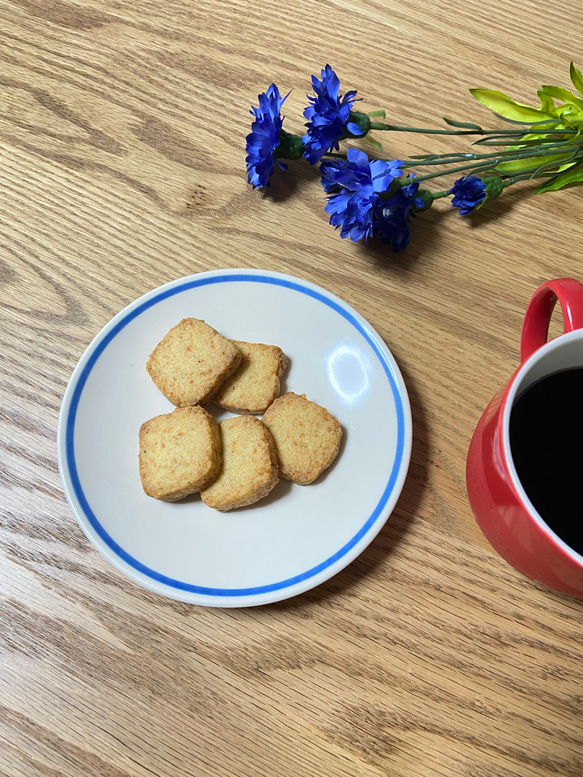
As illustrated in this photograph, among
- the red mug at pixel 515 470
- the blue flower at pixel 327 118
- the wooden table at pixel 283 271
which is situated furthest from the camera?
the blue flower at pixel 327 118

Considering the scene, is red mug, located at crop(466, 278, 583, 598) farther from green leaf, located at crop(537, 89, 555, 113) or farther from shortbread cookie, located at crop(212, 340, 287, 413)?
green leaf, located at crop(537, 89, 555, 113)

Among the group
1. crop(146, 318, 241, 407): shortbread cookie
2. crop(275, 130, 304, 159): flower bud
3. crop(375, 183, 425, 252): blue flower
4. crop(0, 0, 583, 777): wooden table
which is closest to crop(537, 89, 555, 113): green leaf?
crop(0, 0, 583, 777): wooden table


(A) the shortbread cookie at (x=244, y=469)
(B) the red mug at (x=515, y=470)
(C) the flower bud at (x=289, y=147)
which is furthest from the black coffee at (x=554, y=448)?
(C) the flower bud at (x=289, y=147)

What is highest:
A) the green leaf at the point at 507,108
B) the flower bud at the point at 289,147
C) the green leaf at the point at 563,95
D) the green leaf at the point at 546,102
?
the green leaf at the point at 563,95

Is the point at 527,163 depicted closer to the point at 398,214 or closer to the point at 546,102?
the point at 546,102

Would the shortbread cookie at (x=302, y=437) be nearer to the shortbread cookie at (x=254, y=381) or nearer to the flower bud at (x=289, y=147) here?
the shortbread cookie at (x=254, y=381)
